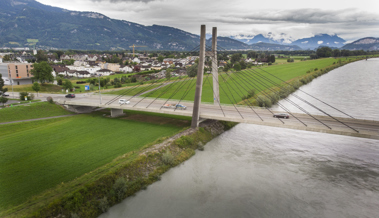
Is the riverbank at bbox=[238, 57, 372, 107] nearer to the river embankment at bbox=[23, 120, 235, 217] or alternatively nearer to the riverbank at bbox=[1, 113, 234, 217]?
the river embankment at bbox=[23, 120, 235, 217]

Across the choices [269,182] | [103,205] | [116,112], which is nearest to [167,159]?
[103,205]

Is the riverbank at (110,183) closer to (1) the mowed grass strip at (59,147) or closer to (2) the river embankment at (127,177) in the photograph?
(2) the river embankment at (127,177)

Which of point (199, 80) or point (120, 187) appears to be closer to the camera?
point (120, 187)

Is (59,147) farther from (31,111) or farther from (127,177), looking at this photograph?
(31,111)

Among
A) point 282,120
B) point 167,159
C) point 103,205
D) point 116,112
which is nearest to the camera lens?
point 103,205

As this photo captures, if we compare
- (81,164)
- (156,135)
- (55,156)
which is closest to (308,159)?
(156,135)

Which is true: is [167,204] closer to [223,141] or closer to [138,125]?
[223,141]

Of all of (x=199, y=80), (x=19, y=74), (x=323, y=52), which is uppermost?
(x=323, y=52)
